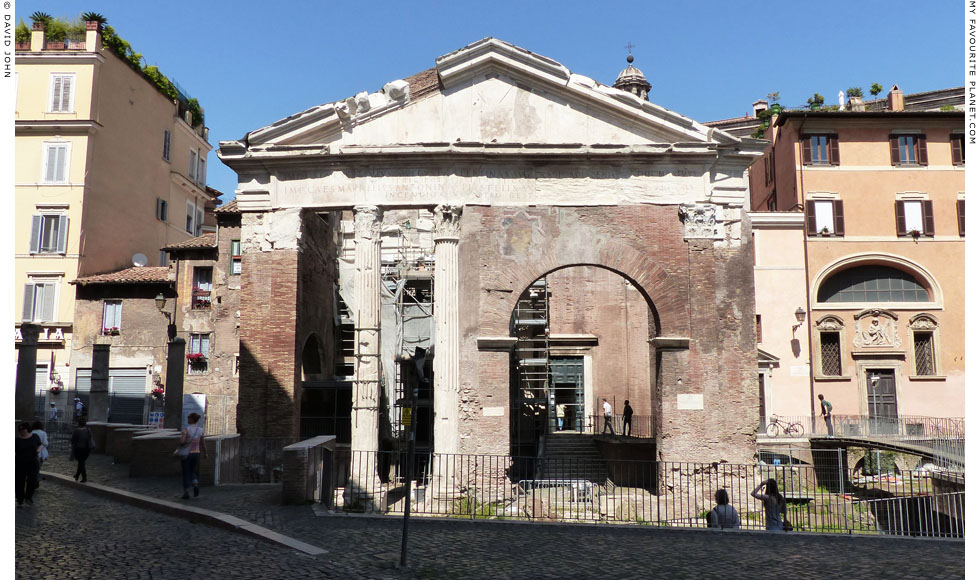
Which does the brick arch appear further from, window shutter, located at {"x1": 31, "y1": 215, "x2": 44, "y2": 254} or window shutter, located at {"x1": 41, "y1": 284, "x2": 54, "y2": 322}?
window shutter, located at {"x1": 31, "y1": 215, "x2": 44, "y2": 254}

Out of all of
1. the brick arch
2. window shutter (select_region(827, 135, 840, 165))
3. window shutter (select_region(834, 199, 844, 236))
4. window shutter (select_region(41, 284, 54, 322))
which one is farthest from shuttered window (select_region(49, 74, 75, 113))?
window shutter (select_region(834, 199, 844, 236))

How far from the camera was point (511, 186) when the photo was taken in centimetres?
1623

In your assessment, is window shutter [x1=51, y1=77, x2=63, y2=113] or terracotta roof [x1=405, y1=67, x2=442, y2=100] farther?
window shutter [x1=51, y1=77, x2=63, y2=113]

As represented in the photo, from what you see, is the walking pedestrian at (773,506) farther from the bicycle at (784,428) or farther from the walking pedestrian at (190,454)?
the bicycle at (784,428)

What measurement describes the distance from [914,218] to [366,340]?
2154cm

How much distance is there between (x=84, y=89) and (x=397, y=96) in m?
17.7

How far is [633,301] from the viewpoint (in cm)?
2406

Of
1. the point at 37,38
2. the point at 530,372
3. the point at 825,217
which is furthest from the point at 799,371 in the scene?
the point at 37,38

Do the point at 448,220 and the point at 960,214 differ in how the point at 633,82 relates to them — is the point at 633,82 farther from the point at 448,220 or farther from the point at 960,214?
the point at 448,220

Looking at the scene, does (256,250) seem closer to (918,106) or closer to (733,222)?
(733,222)

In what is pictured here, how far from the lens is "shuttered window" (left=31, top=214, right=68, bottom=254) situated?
27609mm

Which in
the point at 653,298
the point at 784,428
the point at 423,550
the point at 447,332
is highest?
the point at 653,298

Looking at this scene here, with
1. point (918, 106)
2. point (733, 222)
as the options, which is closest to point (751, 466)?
point (733, 222)

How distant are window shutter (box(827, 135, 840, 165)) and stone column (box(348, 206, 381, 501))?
1895 centimetres
